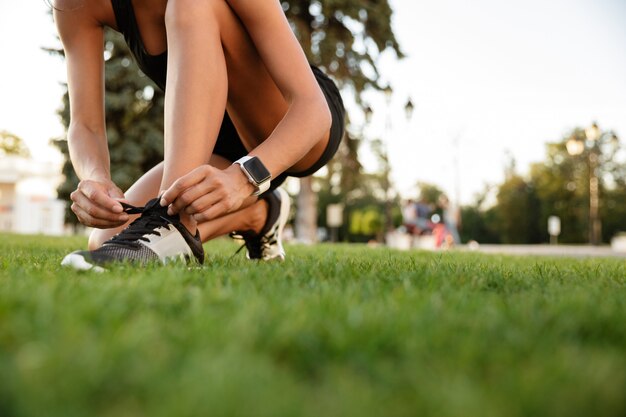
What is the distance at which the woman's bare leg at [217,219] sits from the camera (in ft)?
9.33

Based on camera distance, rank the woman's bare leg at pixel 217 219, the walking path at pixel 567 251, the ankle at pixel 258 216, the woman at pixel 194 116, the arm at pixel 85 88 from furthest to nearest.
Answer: the walking path at pixel 567 251
the ankle at pixel 258 216
the woman's bare leg at pixel 217 219
the arm at pixel 85 88
the woman at pixel 194 116

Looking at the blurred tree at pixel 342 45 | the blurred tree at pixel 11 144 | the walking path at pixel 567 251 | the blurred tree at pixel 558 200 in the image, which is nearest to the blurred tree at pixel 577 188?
the blurred tree at pixel 558 200

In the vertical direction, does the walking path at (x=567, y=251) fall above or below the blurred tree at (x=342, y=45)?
below

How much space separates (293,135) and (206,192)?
478 mm

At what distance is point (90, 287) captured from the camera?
1428mm

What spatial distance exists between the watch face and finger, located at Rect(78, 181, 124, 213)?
493 mm

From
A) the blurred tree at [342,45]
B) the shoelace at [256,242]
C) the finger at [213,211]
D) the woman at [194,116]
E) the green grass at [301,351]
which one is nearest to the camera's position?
the green grass at [301,351]

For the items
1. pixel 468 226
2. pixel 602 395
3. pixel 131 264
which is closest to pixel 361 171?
pixel 131 264

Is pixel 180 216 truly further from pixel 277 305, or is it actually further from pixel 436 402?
pixel 436 402

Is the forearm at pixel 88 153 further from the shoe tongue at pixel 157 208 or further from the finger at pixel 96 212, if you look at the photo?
the shoe tongue at pixel 157 208

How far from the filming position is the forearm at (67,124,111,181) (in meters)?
2.52

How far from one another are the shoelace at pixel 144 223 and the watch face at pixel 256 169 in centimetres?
37

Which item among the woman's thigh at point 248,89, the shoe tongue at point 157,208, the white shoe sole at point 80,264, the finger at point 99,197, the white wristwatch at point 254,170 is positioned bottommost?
the white shoe sole at point 80,264

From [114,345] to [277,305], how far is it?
446 millimetres
